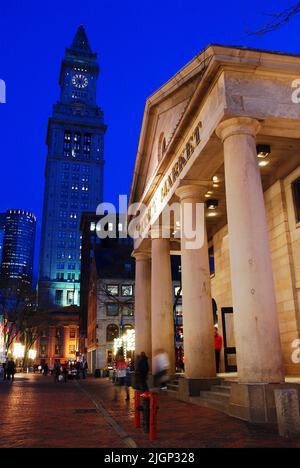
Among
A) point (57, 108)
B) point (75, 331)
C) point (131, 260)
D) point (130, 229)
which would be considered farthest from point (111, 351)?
point (57, 108)

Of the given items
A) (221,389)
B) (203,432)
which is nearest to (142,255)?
(221,389)

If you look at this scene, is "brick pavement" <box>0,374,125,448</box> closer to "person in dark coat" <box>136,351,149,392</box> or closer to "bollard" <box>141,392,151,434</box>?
"bollard" <box>141,392,151,434</box>

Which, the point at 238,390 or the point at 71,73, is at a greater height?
the point at 71,73

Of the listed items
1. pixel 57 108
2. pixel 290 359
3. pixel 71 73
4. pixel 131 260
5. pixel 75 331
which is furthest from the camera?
pixel 71 73

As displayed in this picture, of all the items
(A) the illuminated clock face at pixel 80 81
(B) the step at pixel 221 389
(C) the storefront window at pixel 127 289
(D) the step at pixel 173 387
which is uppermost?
(A) the illuminated clock face at pixel 80 81

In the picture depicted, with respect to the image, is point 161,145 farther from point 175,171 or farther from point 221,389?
point 221,389

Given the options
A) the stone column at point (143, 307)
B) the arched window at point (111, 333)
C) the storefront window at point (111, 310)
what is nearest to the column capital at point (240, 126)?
the stone column at point (143, 307)

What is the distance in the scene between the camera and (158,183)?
18.2m

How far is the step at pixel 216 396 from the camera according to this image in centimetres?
1094

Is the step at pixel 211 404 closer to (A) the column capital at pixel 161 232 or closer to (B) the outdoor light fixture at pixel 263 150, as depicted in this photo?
(B) the outdoor light fixture at pixel 263 150

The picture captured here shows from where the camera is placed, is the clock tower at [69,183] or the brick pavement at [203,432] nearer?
the brick pavement at [203,432]

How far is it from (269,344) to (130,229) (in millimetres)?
16420
